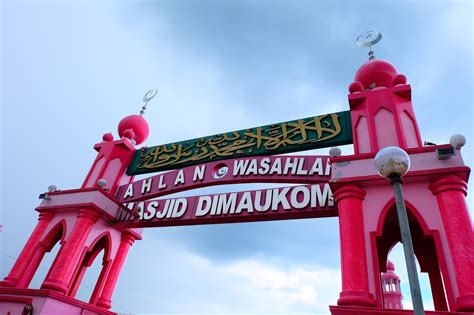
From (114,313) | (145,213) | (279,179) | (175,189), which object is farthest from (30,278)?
(279,179)

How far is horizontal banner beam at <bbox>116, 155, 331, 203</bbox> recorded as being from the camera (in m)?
9.77

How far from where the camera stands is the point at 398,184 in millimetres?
3881

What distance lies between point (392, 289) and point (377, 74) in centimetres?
1411

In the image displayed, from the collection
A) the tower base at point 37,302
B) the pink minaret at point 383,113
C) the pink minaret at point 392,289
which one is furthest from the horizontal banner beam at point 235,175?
the pink minaret at point 392,289

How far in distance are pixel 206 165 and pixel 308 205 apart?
13.0 ft

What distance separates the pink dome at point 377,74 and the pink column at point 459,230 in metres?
3.89

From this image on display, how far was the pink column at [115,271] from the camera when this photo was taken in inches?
434

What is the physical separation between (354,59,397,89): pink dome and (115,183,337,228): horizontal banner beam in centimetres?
335

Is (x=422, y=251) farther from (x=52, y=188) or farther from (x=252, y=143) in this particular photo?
(x=52, y=188)

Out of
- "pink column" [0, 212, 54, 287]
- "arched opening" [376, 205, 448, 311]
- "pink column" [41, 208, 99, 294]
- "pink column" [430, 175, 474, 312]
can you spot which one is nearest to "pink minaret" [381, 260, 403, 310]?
"arched opening" [376, 205, 448, 311]

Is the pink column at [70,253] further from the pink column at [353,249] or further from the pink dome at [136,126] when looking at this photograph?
the pink column at [353,249]

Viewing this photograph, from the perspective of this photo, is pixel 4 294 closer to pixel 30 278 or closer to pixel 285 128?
pixel 30 278

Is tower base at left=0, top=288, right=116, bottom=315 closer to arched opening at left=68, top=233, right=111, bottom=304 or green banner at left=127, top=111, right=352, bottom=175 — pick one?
arched opening at left=68, top=233, right=111, bottom=304

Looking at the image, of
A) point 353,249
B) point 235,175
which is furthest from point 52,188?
point 353,249
